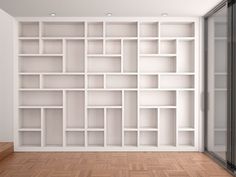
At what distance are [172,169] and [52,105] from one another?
2.52 metres

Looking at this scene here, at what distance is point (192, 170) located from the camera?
536cm

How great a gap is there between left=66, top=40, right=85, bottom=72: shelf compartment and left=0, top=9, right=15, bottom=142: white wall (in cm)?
145

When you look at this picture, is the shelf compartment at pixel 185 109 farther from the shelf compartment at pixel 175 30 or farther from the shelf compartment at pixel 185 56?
the shelf compartment at pixel 175 30

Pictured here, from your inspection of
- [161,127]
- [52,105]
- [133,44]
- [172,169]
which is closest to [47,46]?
[52,105]

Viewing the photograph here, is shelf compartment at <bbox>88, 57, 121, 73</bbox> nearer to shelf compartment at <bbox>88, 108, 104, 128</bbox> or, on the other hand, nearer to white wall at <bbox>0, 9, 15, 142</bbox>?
shelf compartment at <bbox>88, 108, 104, 128</bbox>

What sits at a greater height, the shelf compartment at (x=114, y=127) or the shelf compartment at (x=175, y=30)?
the shelf compartment at (x=175, y=30)

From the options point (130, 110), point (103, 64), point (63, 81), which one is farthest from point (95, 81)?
point (130, 110)

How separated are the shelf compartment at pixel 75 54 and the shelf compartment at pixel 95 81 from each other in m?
0.26

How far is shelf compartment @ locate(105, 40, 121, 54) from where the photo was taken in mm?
6848

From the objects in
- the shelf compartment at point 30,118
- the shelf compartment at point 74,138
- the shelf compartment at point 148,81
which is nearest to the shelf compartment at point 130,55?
the shelf compartment at point 148,81

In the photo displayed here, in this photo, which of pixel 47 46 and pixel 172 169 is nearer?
pixel 172 169

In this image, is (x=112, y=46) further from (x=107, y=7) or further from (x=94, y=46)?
(x=107, y=7)

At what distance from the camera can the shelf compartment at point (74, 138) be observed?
6.88m

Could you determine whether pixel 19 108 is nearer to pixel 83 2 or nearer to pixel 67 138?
pixel 67 138
